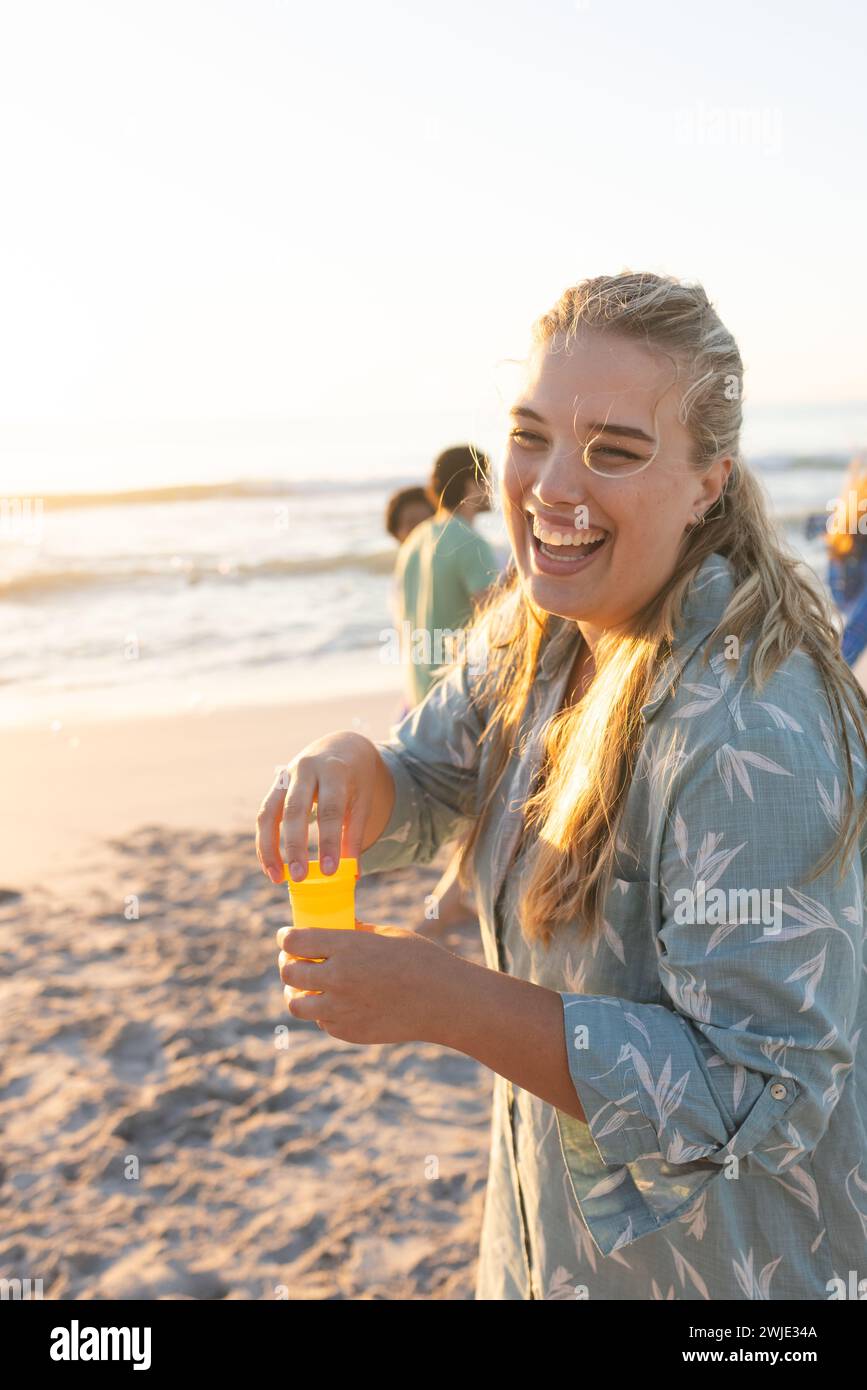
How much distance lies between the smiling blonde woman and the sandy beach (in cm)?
143

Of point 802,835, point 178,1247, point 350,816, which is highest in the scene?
point 802,835

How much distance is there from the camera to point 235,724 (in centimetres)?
832

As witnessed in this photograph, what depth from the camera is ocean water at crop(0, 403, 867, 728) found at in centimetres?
957

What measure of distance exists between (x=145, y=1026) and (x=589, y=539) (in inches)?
127

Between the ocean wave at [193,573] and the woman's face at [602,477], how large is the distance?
12154 mm

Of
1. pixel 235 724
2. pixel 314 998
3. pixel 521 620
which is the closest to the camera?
pixel 314 998

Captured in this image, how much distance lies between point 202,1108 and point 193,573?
11.1 m

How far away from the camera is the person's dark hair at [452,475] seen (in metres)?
5.25

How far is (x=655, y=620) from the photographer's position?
169 cm

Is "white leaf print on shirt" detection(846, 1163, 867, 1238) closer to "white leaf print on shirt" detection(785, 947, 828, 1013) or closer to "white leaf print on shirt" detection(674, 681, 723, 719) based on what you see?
"white leaf print on shirt" detection(785, 947, 828, 1013)

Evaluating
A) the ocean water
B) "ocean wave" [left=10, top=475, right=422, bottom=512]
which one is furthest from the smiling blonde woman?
Result: "ocean wave" [left=10, top=475, right=422, bottom=512]

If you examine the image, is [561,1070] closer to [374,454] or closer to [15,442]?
[374,454]

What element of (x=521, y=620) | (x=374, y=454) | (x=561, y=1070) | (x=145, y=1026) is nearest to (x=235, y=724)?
(x=145, y=1026)

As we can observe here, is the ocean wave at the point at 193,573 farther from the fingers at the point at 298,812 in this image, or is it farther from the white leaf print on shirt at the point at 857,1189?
the white leaf print on shirt at the point at 857,1189
